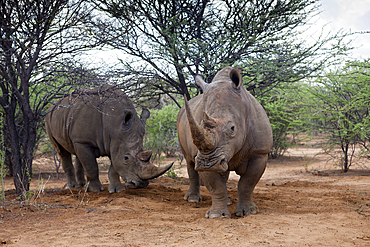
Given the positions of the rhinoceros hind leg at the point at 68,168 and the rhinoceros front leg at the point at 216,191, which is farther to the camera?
the rhinoceros hind leg at the point at 68,168

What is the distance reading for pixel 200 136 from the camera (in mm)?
3336

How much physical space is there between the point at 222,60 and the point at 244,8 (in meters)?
1.42

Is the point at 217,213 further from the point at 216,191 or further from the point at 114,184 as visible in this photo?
the point at 114,184

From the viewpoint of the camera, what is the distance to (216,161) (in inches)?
138

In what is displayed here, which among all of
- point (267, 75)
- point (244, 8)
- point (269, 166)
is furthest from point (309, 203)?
point (269, 166)

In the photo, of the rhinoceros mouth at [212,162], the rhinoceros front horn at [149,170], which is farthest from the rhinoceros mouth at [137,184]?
the rhinoceros mouth at [212,162]

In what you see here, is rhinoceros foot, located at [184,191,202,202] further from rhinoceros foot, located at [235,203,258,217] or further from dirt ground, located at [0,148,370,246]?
rhinoceros foot, located at [235,203,258,217]

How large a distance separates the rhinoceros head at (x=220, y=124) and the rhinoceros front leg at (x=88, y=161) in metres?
2.87

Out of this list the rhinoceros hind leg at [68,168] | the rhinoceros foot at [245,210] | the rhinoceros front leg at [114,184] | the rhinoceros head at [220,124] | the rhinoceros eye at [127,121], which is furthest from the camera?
the rhinoceros hind leg at [68,168]

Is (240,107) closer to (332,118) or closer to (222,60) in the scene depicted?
(222,60)

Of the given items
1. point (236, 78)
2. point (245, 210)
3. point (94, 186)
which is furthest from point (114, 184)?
point (236, 78)

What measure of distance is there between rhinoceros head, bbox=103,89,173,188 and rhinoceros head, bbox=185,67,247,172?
75.1 inches

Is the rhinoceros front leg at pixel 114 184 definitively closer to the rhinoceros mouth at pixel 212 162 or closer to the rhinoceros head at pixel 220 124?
the rhinoceros head at pixel 220 124

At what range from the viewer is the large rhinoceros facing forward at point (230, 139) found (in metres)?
3.54
